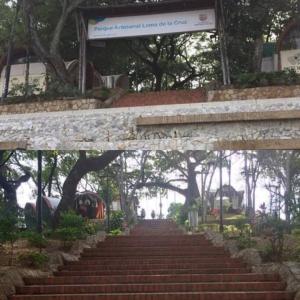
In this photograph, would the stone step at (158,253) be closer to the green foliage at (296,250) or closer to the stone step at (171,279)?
the green foliage at (296,250)

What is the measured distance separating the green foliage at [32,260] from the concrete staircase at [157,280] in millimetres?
473

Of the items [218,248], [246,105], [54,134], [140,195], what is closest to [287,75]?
[246,105]

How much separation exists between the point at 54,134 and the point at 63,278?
3.93 metres

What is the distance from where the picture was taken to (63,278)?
32.1 ft

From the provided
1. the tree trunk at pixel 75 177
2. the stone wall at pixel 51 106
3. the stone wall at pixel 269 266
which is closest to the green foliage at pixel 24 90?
the stone wall at pixel 51 106

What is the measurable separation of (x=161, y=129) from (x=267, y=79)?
12.8 feet

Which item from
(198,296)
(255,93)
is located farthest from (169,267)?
(255,93)

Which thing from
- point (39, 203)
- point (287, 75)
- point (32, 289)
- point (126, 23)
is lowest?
point (32, 289)

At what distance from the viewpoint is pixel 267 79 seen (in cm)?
1341

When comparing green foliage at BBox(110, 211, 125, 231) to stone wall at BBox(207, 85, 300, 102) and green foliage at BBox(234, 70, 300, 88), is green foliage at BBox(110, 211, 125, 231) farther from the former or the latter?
green foliage at BBox(234, 70, 300, 88)

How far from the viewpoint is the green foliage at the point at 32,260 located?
10312mm

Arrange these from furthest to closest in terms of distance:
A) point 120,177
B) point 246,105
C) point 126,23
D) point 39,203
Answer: point 120,177 < point 126,23 < point 39,203 < point 246,105

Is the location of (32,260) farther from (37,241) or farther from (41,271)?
(37,241)

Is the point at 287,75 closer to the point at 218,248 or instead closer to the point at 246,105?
the point at 246,105
